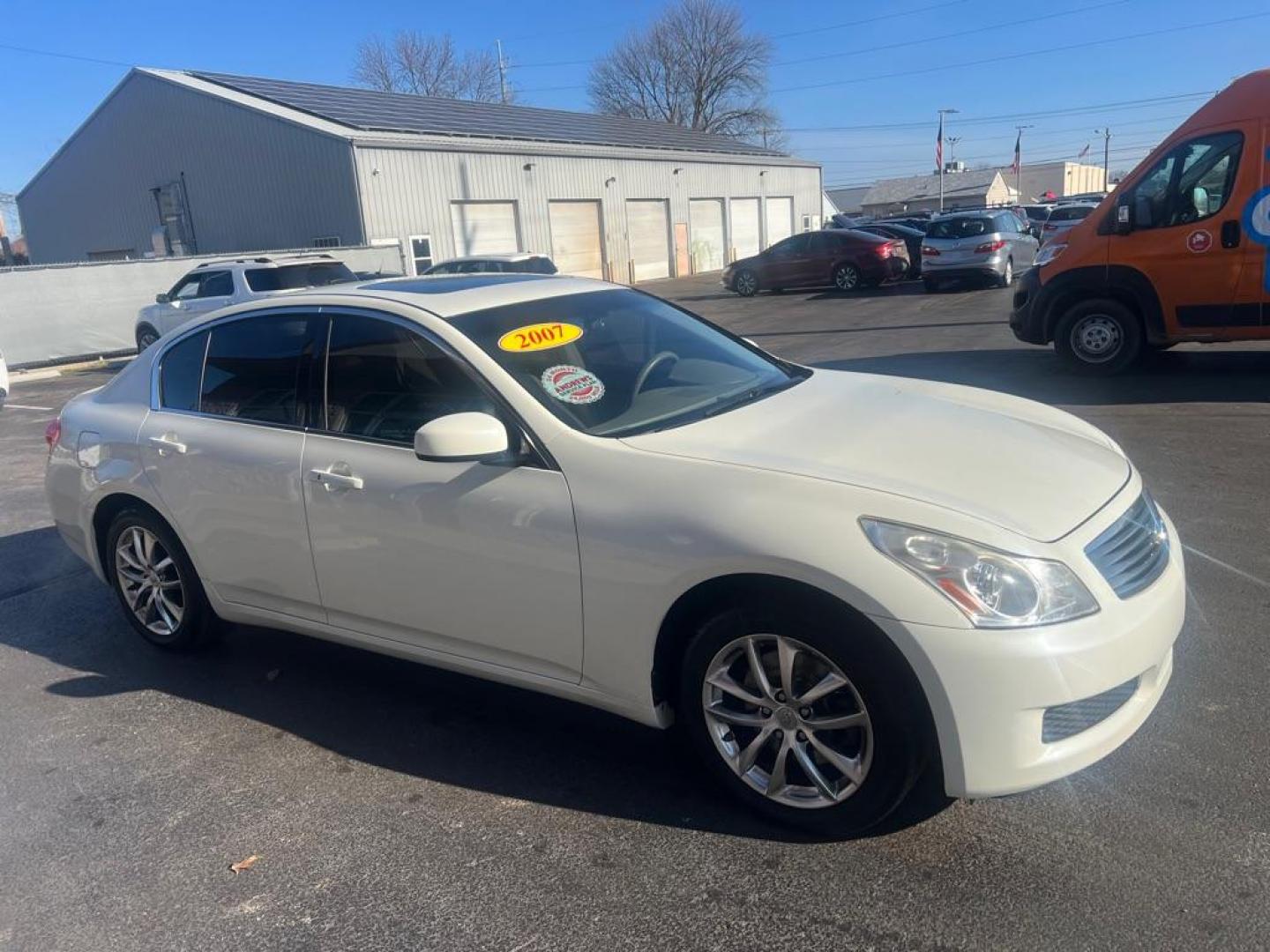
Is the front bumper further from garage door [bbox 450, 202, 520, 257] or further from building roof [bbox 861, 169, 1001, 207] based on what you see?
building roof [bbox 861, 169, 1001, 207]

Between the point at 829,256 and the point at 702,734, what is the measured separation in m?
21.2

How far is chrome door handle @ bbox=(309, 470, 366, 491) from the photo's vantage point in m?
3.55

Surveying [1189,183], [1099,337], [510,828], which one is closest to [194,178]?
[1099,337]

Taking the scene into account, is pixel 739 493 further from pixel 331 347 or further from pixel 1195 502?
pixel 1195 502

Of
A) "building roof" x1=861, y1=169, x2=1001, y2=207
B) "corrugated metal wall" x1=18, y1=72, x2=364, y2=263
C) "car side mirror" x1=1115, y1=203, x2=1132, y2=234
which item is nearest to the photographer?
"car side mirror" x1=1115, y1=203, x2=1132, y2=234

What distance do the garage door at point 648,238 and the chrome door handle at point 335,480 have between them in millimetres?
30973

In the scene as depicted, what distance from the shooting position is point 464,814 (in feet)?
10.4

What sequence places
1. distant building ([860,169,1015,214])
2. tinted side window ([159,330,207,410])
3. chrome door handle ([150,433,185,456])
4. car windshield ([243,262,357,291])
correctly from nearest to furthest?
chrome door handle ([150,433,185,456])
tinted side window ([159,330,207,410])
car windshield ([243,262,357,291])
distant building ([860,169,1015,214])

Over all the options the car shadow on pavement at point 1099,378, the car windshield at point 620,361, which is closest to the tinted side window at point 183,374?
the car windshield at point 620,361

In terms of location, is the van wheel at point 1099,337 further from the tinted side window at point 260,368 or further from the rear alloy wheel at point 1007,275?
the rear alloy wheel at point 1007,275

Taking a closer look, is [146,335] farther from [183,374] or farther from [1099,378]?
[1099,378]

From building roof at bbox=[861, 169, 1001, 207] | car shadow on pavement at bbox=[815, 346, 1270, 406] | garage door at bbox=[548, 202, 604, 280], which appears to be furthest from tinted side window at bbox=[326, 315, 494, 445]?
building roof at bbox=[861, 169, 1001, 207]

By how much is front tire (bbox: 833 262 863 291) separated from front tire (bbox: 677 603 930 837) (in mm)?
20903

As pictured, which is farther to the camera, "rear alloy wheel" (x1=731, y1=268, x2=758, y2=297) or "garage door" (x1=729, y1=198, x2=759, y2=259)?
"garage door" (x1=729, y1=198, x2=759, y2=259)
